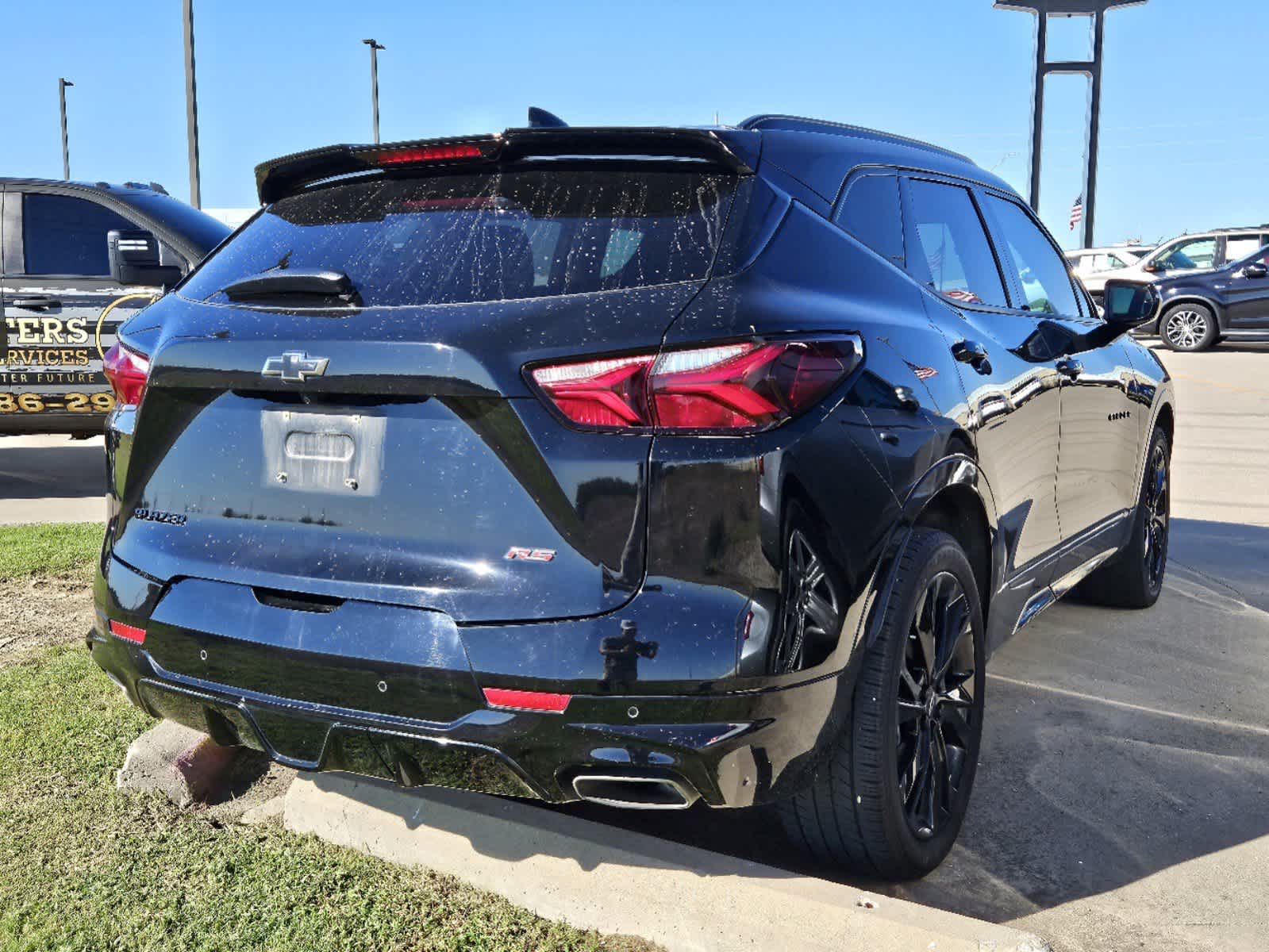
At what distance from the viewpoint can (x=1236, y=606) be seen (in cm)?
535

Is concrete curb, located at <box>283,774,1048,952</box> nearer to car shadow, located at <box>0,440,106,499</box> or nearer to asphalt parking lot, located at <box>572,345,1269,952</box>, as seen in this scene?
asphalt parking lot, located at <box>572,345,1269,952</box>

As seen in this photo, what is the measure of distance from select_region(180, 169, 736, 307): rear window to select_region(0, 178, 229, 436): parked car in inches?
201

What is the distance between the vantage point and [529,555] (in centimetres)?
223

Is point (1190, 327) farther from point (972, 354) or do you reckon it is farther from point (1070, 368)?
point (972, 354)

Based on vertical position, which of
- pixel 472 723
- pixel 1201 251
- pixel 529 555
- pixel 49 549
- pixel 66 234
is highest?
pixel 1201 251

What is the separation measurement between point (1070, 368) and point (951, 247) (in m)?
0.70

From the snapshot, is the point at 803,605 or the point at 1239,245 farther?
the point at 1239,245

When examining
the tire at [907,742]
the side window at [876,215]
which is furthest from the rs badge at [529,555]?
the side window at [876,215]

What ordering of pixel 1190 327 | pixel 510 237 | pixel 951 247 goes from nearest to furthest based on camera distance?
1. pixel 510 237
2. pixel 951 247
3. pixel 1190 327

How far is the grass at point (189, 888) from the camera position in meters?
2.61

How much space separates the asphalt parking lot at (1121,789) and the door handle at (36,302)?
5882 millimetres

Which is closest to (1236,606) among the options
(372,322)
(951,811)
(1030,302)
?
(1030,302)

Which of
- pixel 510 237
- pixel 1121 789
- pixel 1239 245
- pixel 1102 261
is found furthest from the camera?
pixel 1102 261

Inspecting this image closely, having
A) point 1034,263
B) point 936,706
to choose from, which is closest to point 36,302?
point 1034,263
